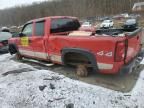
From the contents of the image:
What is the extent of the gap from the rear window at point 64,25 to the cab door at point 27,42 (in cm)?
119

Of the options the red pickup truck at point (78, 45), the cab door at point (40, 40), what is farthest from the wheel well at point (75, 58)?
the cab door at point (40, 40)

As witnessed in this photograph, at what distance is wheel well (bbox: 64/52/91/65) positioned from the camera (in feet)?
20.3

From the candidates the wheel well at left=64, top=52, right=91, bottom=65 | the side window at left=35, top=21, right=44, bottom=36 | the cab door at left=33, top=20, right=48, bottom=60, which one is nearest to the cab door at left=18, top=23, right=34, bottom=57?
the cab door at left=33, top=20, right=48, bottom=60

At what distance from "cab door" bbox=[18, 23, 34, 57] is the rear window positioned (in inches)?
47.0

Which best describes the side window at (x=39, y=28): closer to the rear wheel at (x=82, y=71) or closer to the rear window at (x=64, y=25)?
the rear window at (x=64, y=25)

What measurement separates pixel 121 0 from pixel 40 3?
37.7 m

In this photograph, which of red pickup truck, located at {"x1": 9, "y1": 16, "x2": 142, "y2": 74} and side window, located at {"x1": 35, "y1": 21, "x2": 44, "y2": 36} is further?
side window, located at {"x1": 35, "y1": 21, "x2": 44, "y2": 36}

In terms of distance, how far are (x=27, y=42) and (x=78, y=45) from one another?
2965 millimetres

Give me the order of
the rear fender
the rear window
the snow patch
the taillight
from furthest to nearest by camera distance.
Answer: the rear window < the rear fender < the taillight < the snow patch

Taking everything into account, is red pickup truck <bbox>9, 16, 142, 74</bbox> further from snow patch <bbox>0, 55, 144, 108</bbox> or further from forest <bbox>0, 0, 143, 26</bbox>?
forest <bbox>0, 0, 143, 26</bbox>

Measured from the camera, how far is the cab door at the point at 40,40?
712cm

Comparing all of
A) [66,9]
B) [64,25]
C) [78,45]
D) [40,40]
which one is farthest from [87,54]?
[66,9]

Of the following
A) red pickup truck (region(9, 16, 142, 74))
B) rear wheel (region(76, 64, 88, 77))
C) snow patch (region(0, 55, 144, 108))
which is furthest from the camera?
rear wheel (region(76, 64, 88, 77))

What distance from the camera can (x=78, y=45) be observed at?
5805 millimetres
